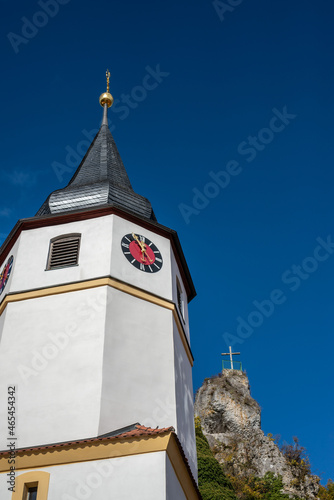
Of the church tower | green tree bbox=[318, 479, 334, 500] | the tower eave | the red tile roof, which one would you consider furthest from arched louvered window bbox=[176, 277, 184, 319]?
green tree bbox=[318, 479, 334, 500]

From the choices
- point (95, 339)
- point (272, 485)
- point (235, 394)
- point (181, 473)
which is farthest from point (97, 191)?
point (235, 394)

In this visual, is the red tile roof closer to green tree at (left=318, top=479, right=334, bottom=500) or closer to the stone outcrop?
the stone outcrop

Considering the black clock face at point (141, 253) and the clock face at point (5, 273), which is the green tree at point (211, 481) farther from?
the clock face at point (5, 273)

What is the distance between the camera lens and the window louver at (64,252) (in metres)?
16.3

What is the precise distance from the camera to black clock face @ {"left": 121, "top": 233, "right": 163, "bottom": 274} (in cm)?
1647

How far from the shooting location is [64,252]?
54.2 feet

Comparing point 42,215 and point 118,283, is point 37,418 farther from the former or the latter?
point 42,215

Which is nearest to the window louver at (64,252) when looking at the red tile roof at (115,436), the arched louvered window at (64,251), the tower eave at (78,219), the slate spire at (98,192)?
the arched louvered window at (64,251)

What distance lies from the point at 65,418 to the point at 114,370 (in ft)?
4.58

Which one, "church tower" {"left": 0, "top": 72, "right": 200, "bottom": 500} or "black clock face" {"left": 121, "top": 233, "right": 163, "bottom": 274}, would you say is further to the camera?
"black clock face" {"left": 121, "top": 233, "right": 163, "bottom": 274}

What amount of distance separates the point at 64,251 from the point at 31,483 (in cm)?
609

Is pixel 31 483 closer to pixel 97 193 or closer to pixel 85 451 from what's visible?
pixel 85 451

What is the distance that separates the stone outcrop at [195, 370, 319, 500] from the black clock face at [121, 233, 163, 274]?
814 inches

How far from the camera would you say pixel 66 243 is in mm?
16734
